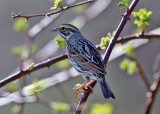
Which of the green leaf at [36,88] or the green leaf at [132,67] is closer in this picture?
the green leaf at [36,88]

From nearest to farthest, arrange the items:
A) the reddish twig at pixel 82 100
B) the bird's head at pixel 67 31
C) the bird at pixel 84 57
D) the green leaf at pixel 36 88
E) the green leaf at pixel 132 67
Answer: the reddish twig at pixel 82 100, the green leaf at pixel 36 88, the green leaf at pixel 132 67, the bird at pixel 84 57, the bird's head at pixel 67 31

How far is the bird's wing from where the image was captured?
16.9 feet

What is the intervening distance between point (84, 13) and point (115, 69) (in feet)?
18.0

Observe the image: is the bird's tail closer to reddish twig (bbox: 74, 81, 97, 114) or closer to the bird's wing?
the bird's wing

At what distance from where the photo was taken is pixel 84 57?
213 inches

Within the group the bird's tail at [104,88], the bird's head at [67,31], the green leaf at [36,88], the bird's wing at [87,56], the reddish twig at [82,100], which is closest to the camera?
the reddish twig at [82,100]

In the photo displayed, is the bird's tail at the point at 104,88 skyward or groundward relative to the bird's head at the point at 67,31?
groundward

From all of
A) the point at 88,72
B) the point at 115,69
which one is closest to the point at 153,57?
the point at 115,69

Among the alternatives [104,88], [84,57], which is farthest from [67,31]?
[104,88]

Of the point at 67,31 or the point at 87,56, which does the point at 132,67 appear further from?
the point at 67,31

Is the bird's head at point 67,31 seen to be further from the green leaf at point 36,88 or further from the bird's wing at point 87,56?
the green leaf at point 36,88

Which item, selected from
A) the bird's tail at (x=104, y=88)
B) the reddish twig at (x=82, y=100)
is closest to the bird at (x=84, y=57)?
the bird's tail at (x=104, y=88)

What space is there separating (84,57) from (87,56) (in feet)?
0.16

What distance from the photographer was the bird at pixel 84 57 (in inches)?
194
